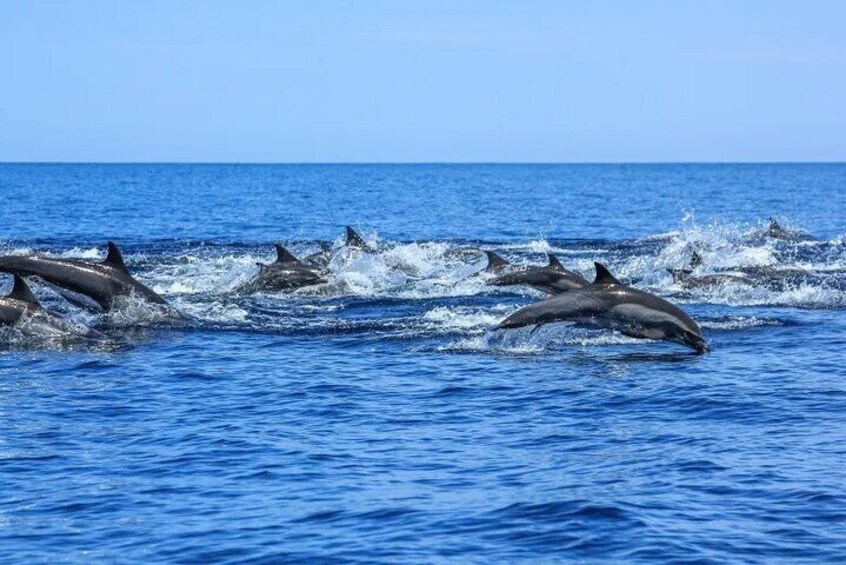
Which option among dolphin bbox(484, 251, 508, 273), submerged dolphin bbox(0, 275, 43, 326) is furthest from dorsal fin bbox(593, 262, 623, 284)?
dolphin bbox(484, 251, 508, 273)

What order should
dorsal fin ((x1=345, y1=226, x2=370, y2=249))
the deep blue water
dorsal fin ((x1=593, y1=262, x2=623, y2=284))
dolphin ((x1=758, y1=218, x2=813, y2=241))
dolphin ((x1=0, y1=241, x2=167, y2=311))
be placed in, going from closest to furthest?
the deep blue water
dorsal fin ((x1=593, y1=262, x2=623, y2=284))
dolphin ((x1=0, y1=241, x2=167, y2=311))
dorsal fin ((x1=345, y1=226, x2=370, y2=249))
dolphin ((x1=758, y1=218, x2=813, y2=241))

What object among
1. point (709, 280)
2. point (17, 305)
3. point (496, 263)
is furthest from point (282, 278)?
point (709, 280)

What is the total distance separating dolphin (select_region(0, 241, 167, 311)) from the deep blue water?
1.33 feet

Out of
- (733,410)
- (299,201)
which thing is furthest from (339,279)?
(299,201)

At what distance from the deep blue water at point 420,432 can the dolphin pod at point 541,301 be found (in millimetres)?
396

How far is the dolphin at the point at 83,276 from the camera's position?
900 inches

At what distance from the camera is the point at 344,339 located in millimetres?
22391

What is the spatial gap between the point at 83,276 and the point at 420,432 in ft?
32.9

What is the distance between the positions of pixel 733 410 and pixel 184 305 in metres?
13.9

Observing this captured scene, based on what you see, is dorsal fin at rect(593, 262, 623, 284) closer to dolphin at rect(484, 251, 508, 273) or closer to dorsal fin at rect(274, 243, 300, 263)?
dolphin at rect(484, 251, 508, 273)

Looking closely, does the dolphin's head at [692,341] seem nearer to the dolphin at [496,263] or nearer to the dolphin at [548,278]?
the dolphin at [548,278]

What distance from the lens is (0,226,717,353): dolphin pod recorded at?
67.0ft

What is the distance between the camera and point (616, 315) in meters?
20.4

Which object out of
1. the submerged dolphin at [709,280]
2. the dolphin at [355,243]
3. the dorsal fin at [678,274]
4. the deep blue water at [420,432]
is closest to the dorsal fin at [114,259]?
the deep blue water at [420,432]
